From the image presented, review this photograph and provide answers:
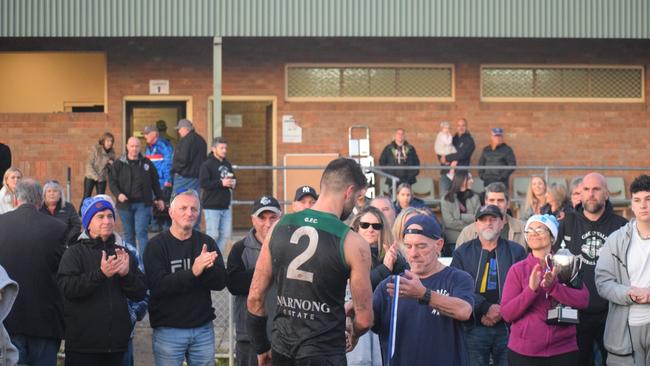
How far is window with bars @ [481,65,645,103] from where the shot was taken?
18.9 metres

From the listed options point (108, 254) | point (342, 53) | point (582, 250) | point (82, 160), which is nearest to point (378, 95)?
point (342, 53)

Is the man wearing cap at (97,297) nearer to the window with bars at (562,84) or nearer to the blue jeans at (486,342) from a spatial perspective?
the blue jeans at (486,342)

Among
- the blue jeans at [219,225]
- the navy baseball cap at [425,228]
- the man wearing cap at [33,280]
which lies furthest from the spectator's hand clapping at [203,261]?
the blue jeans at [219,225]

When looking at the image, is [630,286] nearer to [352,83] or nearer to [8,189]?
[8,189]

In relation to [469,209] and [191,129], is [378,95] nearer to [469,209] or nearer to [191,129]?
[191,129]

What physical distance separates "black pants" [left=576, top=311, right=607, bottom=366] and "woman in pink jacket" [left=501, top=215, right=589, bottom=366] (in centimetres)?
127

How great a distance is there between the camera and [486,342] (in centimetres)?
834

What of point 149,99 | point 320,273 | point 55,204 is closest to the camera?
point 320,273

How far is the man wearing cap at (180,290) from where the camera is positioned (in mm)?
8078

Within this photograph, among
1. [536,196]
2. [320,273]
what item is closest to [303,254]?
[320,273]

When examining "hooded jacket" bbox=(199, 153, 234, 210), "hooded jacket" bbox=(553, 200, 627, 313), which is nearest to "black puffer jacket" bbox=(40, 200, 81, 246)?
"hooded jacket" bbox=(199, 153, 234, 210)

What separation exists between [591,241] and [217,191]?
6.68 m

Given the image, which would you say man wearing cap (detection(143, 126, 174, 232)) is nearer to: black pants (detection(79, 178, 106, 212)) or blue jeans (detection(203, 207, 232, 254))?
black pants (detection(79, 178, 106, 212))

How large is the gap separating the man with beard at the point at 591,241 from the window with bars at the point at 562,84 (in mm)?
9972
